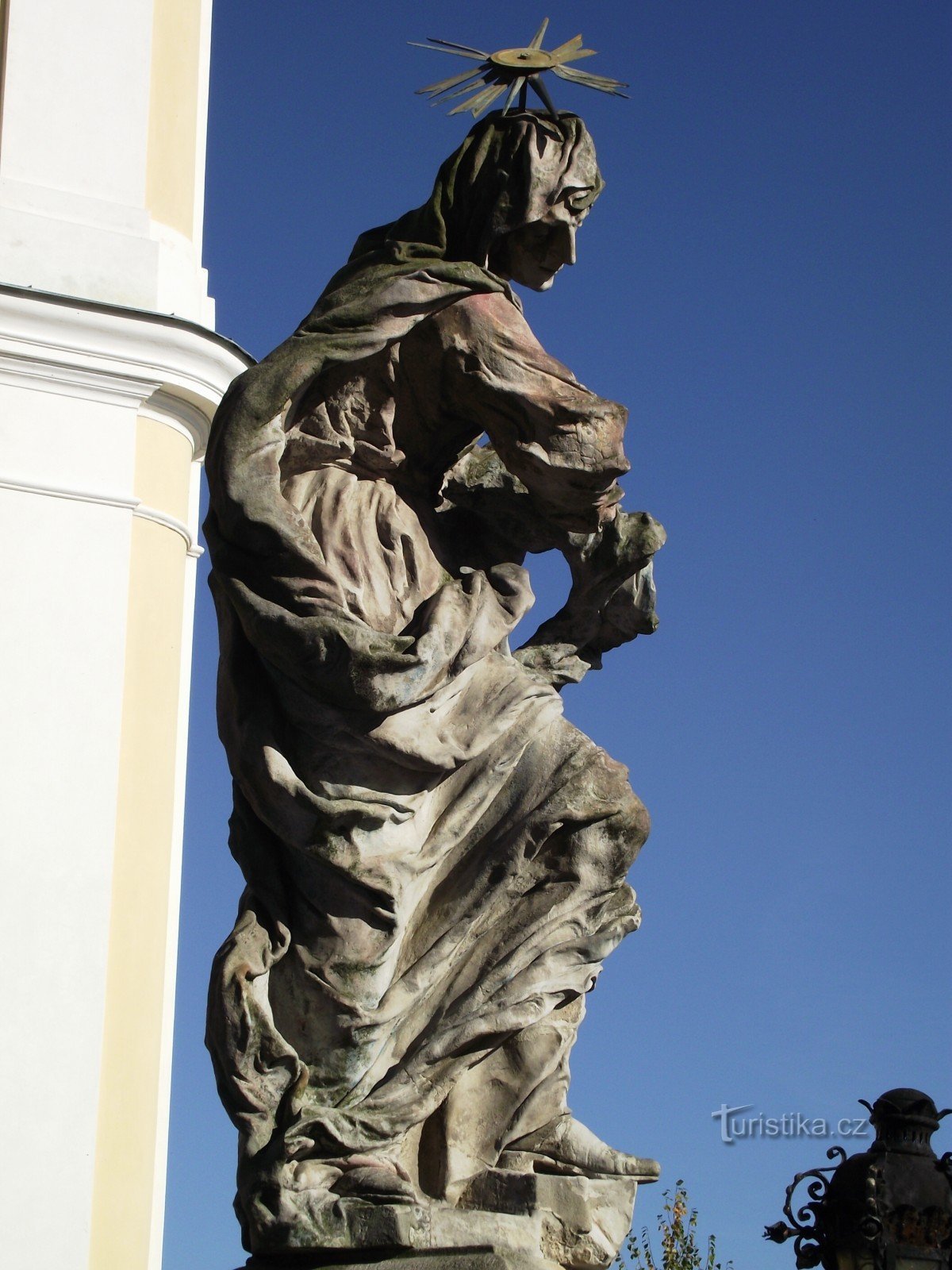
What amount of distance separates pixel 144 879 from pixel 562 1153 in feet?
24.9

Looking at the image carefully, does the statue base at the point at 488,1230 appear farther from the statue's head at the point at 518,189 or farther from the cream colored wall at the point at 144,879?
the cream colored wall at the point at 144,879

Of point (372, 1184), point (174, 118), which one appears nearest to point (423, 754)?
point (372, 1184)

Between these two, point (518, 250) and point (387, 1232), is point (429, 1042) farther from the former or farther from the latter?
point (518, 250)

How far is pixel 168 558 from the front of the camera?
1369cm

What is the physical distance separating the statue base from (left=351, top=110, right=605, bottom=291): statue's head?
229 cm

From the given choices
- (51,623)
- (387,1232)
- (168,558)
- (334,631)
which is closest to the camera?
(387,1232)

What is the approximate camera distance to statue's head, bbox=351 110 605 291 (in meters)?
5.58

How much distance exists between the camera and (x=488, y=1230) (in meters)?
4.90

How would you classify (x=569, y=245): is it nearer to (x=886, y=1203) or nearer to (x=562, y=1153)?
(x=562, y=1153)

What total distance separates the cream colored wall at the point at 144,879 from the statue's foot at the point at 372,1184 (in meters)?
7.00

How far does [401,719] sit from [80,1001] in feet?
23.2

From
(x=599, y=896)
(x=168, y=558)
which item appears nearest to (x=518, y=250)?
(x=599, y=896)

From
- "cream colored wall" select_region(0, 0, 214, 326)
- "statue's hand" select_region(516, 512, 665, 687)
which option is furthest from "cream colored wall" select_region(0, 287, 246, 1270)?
"statue's hand" select_region(516, 512, 665, 687)

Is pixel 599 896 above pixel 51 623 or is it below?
below
